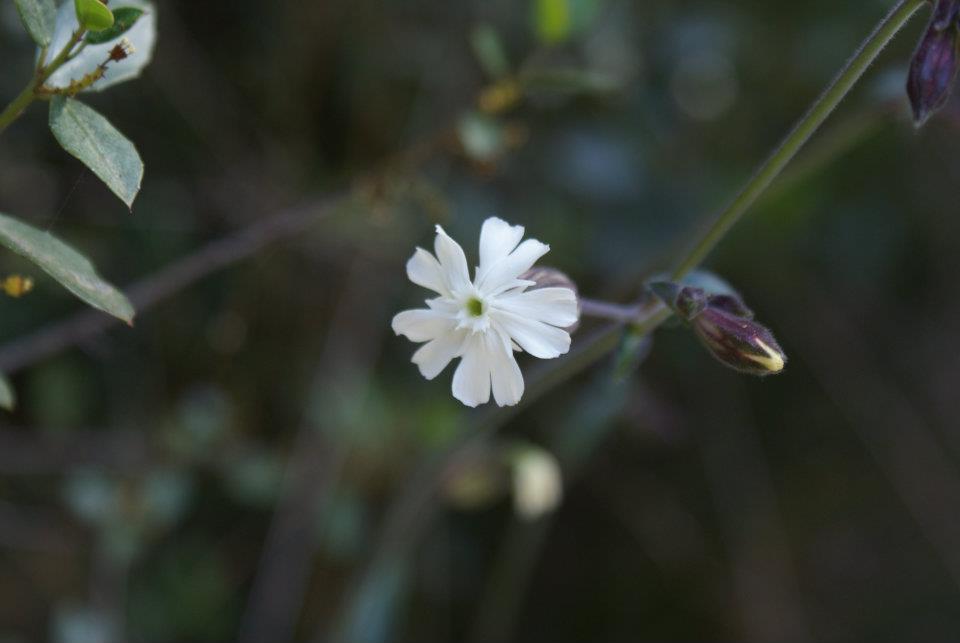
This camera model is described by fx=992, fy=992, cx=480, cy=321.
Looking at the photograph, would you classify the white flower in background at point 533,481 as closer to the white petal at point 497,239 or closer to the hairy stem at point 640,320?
the hairy stem at point 640,320

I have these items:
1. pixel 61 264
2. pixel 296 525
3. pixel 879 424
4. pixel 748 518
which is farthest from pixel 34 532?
pixel 879 424

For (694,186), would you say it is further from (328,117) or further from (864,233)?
(328,117)

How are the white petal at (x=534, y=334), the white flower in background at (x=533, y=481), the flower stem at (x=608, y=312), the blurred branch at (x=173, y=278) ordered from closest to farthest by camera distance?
1. the white petal at (x=534, y=334)
2. the flower stem at (x=608, y=312)
3. the blurred branch at (x=173, y=278)
4. the white flower in background at (x=533, y=481)

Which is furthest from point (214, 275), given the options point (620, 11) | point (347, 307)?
point (620, 11)

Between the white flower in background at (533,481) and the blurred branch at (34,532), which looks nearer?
the white flower in background at (533,481)

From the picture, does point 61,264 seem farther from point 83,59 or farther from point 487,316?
point 487,316

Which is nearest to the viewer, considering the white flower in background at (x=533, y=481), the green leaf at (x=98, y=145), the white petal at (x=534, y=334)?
the green leaf at (x=98, y=145)

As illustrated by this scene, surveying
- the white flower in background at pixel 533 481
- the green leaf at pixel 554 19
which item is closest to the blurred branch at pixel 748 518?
the white flower in background at pixel 533 481
